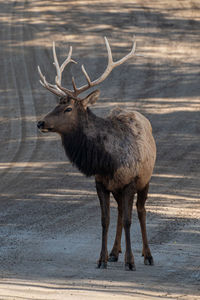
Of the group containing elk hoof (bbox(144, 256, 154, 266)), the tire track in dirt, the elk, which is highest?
the elk

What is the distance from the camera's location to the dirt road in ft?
29.3

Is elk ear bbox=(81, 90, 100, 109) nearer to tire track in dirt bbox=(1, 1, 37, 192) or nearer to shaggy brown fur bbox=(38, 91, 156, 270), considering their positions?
shaggy brown fur bbox=(38, 91, 156, 270)

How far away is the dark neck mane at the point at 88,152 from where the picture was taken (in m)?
9.87

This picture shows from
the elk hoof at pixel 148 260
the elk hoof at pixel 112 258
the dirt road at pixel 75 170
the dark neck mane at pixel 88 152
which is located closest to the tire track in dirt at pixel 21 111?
the dirt road at pixel 75 170

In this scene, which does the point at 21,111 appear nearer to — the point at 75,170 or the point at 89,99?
the point at 75,170

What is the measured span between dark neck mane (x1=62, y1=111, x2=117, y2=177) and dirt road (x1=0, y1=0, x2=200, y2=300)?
141 centimetres

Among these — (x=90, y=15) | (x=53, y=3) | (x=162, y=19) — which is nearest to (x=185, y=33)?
(x=162, y=19)

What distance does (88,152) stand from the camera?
9938mm

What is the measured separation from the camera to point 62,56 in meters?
26.9

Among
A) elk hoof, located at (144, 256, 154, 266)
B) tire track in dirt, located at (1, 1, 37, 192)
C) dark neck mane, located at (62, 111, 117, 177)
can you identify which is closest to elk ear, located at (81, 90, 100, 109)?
dark neck mane, located at (62, 111, 117, 177)

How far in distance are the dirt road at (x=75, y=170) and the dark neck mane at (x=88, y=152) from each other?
141 cm

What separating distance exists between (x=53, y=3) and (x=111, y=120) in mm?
24323

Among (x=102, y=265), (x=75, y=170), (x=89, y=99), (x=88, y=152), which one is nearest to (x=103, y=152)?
(x=88, y=152)

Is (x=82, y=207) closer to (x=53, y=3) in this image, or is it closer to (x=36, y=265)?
(x=36, y=265)
